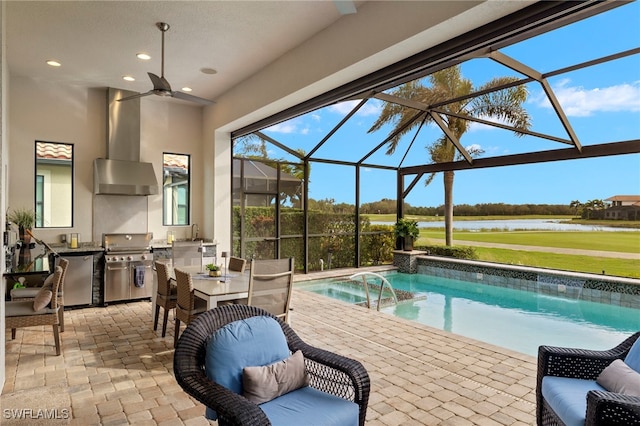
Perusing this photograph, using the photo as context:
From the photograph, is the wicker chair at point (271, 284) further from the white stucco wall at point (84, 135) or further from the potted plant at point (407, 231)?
the potted plant at point (407, 231)

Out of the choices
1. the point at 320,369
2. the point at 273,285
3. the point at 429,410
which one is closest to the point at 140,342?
the point at 273,285

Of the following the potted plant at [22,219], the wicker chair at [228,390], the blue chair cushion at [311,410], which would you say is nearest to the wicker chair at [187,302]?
the wicker chair at [228,390]

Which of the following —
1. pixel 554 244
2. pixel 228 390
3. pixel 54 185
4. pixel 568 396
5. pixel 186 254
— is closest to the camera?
pixel 228 390

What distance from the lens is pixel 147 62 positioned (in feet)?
16.8

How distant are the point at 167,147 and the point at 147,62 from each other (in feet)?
7.10

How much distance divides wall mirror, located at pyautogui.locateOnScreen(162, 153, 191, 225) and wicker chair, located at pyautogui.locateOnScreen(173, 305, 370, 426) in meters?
5.32

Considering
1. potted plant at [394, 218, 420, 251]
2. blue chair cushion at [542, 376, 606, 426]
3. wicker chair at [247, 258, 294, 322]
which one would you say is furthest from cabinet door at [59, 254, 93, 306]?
potted plant at [394, 218, 420, 251]

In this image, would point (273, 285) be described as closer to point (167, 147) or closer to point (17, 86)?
point (167, 147)

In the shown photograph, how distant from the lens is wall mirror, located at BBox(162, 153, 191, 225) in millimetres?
7082

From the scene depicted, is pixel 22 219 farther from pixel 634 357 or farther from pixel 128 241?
pixel 634 357

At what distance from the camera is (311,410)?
1887 millimetres

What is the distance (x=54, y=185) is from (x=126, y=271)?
1.86m

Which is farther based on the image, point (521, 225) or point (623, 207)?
point (521, 225)

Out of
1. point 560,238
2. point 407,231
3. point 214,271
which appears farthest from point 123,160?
point 560,238
